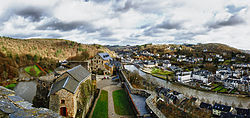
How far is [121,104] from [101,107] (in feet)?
7.17

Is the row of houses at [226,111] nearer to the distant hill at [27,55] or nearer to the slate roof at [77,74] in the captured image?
the slate roof at [77,74]

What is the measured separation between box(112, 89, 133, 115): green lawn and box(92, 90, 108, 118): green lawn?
1.05 metres

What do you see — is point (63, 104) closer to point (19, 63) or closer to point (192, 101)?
point (192, 101)

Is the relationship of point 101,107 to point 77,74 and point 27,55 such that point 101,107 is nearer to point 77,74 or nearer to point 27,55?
point 77,74

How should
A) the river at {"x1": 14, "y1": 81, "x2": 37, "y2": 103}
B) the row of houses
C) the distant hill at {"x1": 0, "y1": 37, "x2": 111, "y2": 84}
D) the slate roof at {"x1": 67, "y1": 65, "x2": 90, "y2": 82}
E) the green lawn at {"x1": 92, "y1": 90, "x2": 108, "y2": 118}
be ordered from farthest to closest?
the distant hill at {"x1": 0, "y1": 37, "x2": 111, "y2": 84} → the river at {"x1": 14, "y1": 81, "x2": 37, "y2": 103} → the row of houses → the slate roof at {"x1": 67, "y1": 65, "x2": 90, "y2": 82} → the green lawn at {"x1": 92, "y1": 90, "x2": 108, "y2": 118}

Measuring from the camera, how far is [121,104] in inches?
603

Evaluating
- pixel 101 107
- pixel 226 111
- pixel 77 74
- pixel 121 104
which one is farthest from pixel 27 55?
pixel 226 111

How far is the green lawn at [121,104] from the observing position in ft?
44.6

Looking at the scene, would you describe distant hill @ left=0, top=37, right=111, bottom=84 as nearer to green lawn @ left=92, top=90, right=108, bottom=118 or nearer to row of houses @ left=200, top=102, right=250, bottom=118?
green lawn @ left=92, top=90, right=108, bottom=118

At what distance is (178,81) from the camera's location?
153ft

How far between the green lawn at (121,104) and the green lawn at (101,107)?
1.05 metres

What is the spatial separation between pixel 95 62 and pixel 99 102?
71.2ft

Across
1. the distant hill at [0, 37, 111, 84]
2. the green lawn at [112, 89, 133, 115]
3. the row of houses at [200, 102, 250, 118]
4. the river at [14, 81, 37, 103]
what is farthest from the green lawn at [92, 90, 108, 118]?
the distant hill at [0, 37, 111, 84]

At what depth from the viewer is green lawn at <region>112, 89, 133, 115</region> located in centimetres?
1360
